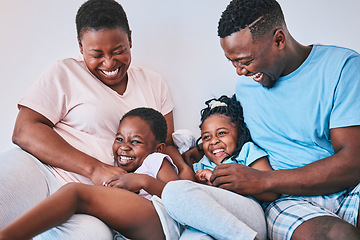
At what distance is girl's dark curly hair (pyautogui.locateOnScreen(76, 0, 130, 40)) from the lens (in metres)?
1.59

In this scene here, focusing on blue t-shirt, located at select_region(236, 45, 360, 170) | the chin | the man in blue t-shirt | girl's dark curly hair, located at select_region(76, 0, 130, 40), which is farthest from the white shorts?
girl's dark curly hair, located at select_region(76, 0, 130, 40)

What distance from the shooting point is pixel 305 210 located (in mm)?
1194

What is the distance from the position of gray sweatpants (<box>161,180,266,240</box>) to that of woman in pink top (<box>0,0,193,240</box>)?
1.19 feet

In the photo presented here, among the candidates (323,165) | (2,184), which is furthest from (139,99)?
(323,165)

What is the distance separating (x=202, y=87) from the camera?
6.55ft

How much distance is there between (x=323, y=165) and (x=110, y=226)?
2.29 feet

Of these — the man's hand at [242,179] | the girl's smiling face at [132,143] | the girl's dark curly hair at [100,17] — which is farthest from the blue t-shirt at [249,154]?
the girl's dark curly hair at [100,17]

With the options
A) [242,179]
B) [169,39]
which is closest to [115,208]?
[242,179]

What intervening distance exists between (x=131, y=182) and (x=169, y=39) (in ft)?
3.18

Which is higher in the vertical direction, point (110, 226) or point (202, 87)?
point (202, 87)

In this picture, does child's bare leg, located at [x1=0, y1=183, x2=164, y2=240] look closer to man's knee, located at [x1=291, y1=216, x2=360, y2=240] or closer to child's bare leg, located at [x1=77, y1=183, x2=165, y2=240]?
child's bare leg, located at [x1=77, y1=183, x2=165, y2=240]

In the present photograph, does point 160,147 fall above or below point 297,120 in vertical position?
below

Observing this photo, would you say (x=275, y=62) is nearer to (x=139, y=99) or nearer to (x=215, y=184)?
(x=215, y=184)

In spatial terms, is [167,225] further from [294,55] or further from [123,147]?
[294,55]
